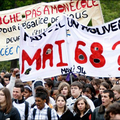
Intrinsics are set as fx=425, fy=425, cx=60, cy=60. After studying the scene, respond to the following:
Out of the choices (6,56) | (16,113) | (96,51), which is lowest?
(16,113)

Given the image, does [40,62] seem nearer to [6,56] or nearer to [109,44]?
[109,44]

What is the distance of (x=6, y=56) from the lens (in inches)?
527

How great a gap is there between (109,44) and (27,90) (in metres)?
2.07

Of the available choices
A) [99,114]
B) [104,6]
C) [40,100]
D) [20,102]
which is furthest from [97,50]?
[104,6]

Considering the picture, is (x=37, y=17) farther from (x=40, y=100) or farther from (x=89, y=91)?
(x=40, y=100)

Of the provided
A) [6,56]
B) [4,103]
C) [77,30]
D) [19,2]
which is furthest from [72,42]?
[19,2]

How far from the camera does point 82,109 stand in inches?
309

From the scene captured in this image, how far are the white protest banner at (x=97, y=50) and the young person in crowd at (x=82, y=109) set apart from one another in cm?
88

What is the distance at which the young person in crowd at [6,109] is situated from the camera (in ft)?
22.0

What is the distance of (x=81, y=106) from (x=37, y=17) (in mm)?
7094

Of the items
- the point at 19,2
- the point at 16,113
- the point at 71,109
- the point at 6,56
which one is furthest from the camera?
the point at 19,2

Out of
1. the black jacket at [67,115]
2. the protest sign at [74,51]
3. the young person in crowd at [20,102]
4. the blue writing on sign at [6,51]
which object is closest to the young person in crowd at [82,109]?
the black jacket at [67,115]

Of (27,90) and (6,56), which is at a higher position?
(6,56)

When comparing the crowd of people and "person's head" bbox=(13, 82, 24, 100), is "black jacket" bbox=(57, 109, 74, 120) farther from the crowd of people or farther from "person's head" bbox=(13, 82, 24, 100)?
"person's head" bbox=(13, 82, 24, 100)
